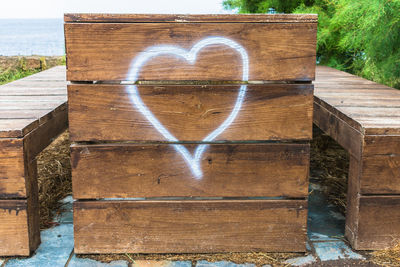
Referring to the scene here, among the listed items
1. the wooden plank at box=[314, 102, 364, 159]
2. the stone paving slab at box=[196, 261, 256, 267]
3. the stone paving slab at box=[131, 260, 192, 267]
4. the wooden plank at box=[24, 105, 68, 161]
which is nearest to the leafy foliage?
the wooden plank at box=[314, 102, 364, 159]

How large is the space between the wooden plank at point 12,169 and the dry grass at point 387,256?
172 cm

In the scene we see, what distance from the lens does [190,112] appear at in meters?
2.05

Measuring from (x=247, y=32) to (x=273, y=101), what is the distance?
334 mm

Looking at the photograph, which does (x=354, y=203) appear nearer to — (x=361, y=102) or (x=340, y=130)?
(x=340, y=130)

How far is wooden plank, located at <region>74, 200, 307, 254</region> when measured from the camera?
2.17 metres

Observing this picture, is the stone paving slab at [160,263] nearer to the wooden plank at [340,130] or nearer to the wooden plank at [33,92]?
the wooden plank at [340,130]

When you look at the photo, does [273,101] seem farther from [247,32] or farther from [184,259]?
[184,259]

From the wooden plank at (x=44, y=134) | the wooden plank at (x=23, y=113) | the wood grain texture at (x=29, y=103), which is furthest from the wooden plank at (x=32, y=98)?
the wooden plank at (x=23, y=113)

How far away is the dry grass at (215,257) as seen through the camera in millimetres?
2184

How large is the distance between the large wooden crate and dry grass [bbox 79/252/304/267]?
0.10 feet

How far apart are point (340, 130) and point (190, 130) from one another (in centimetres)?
89

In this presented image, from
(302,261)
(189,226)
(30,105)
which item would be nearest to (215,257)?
(189,226)

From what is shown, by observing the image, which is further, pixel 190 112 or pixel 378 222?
pixel 378 222

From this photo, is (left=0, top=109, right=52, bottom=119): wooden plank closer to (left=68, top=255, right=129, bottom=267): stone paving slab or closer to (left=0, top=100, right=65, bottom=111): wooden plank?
(left=0, top=100, right=65, bottom=111): wooden plank
